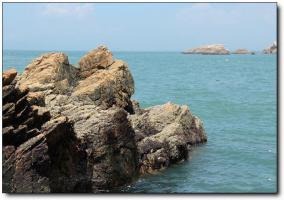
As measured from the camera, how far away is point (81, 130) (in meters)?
10.2

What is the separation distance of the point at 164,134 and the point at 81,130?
4036 mm

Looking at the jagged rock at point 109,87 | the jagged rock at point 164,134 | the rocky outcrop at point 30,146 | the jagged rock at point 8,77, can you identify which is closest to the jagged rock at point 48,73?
the jagged rock at point 109,87

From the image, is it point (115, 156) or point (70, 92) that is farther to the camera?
point (70, 92)

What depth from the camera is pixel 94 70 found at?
14.4m

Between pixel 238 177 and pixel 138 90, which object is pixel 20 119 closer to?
pixel 238 177

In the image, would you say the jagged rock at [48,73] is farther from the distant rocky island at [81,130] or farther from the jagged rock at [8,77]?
the jagged rock at [8,77]

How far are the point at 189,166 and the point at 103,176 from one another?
327cm

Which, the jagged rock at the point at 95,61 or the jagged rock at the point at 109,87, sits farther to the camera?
the jagged rock at the point at 95,61

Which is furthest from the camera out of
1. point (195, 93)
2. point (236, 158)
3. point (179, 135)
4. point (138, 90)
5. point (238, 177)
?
point (195, 93)

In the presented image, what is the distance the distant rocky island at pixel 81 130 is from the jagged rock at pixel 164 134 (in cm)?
2

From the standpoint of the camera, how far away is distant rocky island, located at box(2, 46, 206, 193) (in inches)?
332

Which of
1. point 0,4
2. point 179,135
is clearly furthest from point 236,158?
point 0,4

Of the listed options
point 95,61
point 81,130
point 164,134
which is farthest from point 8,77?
point 95,61

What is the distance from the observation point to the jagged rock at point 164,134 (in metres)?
12.6
